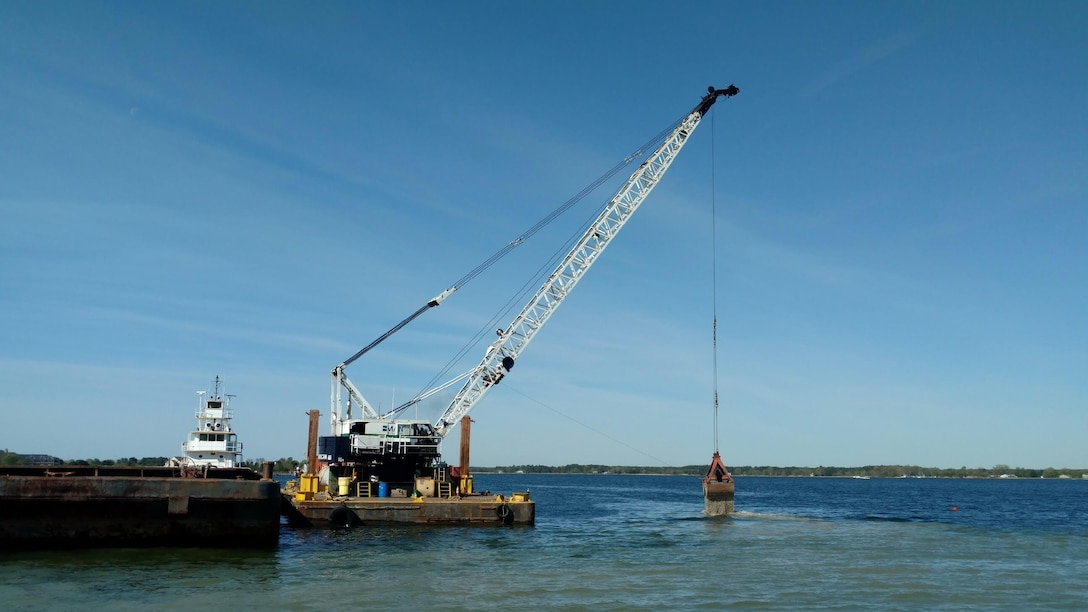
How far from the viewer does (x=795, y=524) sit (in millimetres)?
63031

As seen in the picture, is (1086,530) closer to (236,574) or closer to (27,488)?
(236,574)

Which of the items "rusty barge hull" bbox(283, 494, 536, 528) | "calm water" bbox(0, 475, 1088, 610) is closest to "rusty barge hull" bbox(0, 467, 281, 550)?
"calm water" bbox(0, 475, 1088, 610)

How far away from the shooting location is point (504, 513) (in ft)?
174

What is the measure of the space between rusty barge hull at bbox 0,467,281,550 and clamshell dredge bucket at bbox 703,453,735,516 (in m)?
37.7

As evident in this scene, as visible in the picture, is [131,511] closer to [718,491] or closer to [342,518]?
[342,518]

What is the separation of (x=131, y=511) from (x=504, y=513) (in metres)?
22.2

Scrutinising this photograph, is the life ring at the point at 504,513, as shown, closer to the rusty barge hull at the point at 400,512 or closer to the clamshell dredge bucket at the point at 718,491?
the rusty barge hull at the point at 400,512

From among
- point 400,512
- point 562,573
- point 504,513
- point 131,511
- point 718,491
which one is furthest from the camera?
point 718,491

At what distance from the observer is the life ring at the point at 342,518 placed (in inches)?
1973

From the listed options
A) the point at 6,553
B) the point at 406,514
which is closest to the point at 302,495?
the point at 406,514

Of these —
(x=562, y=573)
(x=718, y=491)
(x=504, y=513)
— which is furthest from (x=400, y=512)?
(x=718, y=491)

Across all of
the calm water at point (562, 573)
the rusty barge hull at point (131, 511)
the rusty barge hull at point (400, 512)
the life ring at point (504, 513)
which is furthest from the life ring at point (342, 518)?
the rusty barge hull at point (131, 511)

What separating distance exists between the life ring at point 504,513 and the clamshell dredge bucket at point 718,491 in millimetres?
20437

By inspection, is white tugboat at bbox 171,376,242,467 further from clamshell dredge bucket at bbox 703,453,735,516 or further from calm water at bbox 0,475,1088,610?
clamshell dredge bucket at bbox 703,453,735,516
